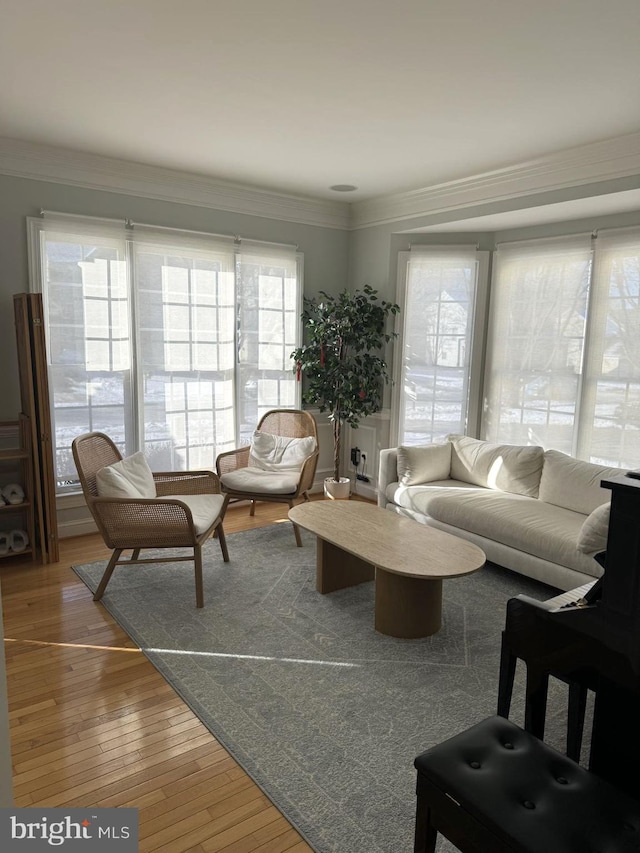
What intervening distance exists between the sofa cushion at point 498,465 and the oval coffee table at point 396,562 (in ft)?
3.55

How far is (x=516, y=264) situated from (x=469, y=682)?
343 cm

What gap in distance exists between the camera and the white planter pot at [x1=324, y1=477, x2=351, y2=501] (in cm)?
538

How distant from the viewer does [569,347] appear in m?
4.51

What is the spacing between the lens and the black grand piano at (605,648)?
4.66 feet

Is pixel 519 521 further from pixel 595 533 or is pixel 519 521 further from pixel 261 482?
pixel 261 482

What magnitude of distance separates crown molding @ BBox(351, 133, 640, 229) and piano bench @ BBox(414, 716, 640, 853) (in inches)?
131

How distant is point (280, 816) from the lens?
191 cm

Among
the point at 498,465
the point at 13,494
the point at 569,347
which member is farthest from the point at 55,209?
the point at 569,347

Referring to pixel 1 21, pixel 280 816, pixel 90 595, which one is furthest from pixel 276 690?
pixel 1 21

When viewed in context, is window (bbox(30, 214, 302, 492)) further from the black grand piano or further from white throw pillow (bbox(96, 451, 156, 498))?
the black grand piano

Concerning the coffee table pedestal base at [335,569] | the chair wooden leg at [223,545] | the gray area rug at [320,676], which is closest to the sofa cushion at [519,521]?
the gray area rug at [320,676]

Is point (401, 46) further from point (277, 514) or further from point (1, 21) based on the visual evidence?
point (277, 514)

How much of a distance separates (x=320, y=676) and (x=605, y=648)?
4.76ft

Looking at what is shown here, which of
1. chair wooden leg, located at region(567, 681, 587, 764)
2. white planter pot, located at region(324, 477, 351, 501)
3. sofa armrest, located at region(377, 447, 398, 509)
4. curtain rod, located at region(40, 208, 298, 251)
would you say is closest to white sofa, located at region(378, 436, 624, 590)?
sofa armrest, located at region(377, 447, 398, 509)
